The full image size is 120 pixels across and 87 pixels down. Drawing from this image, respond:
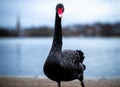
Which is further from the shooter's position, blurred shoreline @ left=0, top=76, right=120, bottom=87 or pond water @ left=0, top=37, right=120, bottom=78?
pond water @ left=0, top=37, right=120, bottom=78

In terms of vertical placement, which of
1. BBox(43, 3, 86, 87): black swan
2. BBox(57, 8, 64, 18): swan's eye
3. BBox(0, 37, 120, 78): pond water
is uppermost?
BBox(57, 8, 64, 18): swan's eye

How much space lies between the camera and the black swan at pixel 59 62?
4.50 metres

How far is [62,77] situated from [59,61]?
249mm

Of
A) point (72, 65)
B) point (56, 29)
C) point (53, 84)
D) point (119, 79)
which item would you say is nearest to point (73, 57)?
point (72, 65)

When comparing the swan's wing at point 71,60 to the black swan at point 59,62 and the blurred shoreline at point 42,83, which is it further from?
the blurred shoreline at point 42,83

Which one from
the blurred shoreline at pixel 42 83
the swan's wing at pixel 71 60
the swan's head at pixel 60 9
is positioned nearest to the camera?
the swan's head at pixel 60 9

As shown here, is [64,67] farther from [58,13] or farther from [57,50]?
[58,13]

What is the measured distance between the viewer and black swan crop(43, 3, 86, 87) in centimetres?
450

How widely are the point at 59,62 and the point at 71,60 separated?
1.09 feet

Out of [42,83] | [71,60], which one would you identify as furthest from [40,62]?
[71,60]

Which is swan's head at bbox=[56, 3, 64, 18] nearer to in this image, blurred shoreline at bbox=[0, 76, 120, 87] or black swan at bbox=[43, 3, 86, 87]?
black swan at bbox=[43, 3, 86, 87]

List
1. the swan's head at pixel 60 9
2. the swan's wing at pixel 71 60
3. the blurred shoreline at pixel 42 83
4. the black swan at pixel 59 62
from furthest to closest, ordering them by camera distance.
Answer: the blurred shoreline at pixel 42 83
the swan's wing at pixel 71 60
the black swan at pixel 59 62
the swan's head at pixel 60 9

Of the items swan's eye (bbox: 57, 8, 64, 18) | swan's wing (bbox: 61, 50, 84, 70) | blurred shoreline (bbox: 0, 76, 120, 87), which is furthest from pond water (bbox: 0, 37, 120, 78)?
swan's eye (bbox: 57, 8, 64, 18)

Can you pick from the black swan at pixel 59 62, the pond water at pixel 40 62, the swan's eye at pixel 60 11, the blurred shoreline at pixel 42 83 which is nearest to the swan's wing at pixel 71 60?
the black swan at pixel 59 62
